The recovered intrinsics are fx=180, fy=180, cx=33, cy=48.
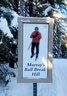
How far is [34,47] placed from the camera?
4.23m

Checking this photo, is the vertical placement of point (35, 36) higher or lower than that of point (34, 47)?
higher

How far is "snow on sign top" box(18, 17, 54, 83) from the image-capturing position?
4234mm

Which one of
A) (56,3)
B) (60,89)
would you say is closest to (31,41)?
(60,89)

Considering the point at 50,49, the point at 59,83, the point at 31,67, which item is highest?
the point at 50,49

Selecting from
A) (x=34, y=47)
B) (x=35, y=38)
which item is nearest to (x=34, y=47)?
(x=34, y=47)

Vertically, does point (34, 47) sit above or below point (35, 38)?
below

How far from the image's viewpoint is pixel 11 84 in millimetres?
7301

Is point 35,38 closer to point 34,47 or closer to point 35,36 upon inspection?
point 35,36

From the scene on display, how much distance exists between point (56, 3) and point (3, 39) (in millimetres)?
8569

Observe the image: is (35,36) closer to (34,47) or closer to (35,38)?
(35,38)

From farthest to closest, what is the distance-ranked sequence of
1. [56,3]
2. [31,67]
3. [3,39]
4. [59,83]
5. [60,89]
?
1. [56,3]
2. [59,83]
3. [60,89]
4. [3,39]
5. [31,67]

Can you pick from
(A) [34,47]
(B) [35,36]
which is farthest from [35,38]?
(A) [34,47]

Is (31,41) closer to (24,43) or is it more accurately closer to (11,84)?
(24,43)

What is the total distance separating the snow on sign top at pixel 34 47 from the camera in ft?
13.9
